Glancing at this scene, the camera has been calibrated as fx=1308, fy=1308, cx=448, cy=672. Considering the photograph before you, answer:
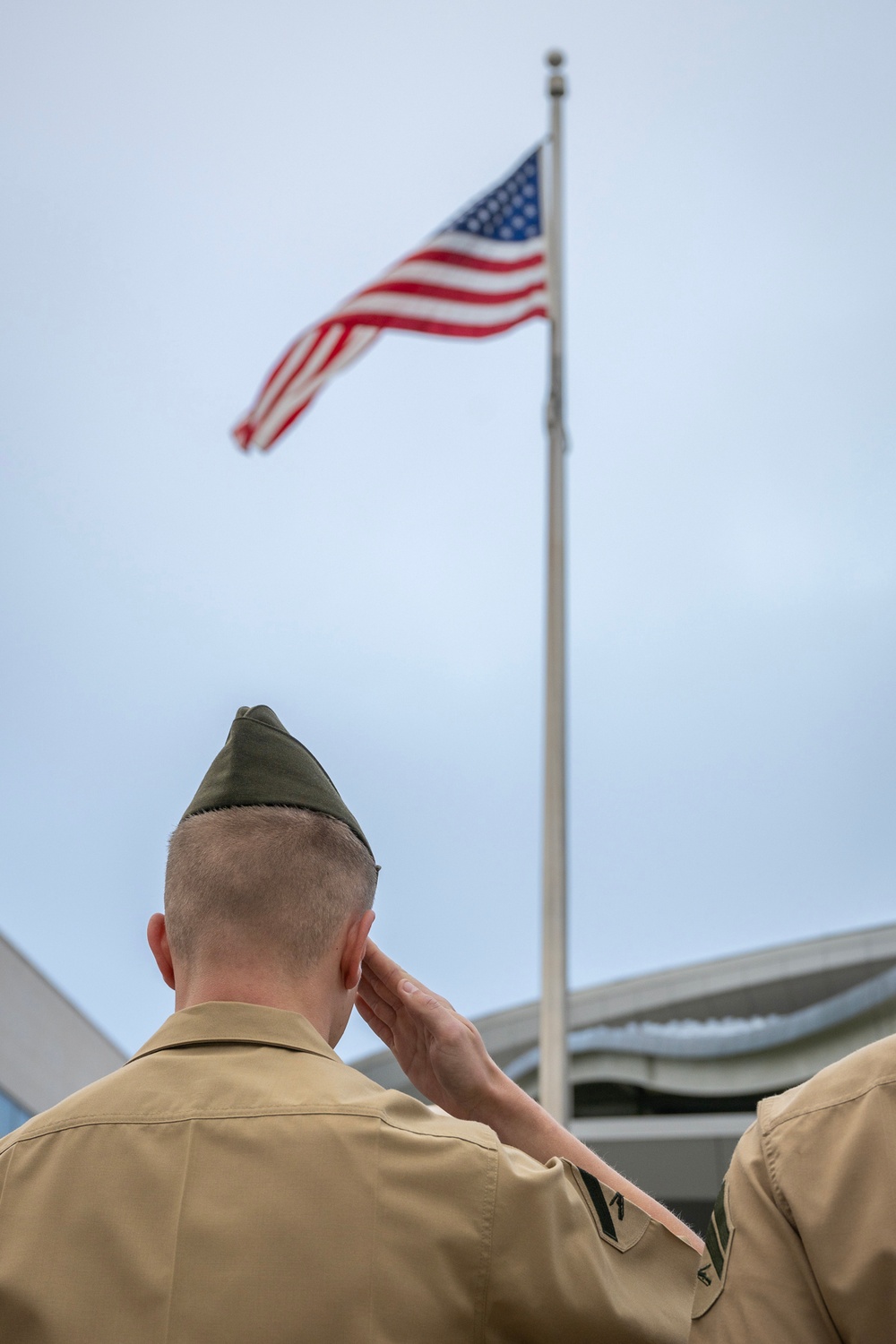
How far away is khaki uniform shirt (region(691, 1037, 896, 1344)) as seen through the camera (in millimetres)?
1484

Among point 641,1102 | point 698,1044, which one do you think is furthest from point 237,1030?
point 641,1102

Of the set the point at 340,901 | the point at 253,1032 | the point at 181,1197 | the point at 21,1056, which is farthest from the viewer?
the point at 21,1056

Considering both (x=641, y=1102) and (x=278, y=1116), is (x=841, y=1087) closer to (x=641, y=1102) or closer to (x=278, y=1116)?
(x=278, y=1116)

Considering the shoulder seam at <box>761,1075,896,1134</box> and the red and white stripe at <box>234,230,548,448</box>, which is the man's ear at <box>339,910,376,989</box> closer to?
the shoulder seam at <box>761,1075,896,1134</box>

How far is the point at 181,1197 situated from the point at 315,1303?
0.22 meters

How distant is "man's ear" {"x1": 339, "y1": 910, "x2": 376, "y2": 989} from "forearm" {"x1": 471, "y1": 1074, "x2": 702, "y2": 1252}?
0.26 m

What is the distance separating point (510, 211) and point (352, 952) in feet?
24.6

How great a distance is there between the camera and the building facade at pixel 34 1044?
14.8 m

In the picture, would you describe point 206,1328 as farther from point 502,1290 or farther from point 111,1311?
point 502,1290

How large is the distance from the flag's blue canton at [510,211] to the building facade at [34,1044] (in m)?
10.0

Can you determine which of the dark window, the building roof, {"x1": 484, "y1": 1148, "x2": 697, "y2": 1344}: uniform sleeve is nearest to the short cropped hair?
{"x1": 484, "y1": 1148, "x2": 697, "y2": 1344}: uniform sleeve

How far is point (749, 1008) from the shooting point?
1559 cm

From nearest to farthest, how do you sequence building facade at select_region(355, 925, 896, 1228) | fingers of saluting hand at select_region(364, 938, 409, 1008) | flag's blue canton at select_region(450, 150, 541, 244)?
fingers of saluting hand at select_region(364, 938, 409, 1008)
flag's blue canton at select_region(450, 150, 541, 244)
building facade at select_region(355, 925, 896, 1228)

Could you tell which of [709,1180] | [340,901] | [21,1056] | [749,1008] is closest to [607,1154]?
[709,1180]
